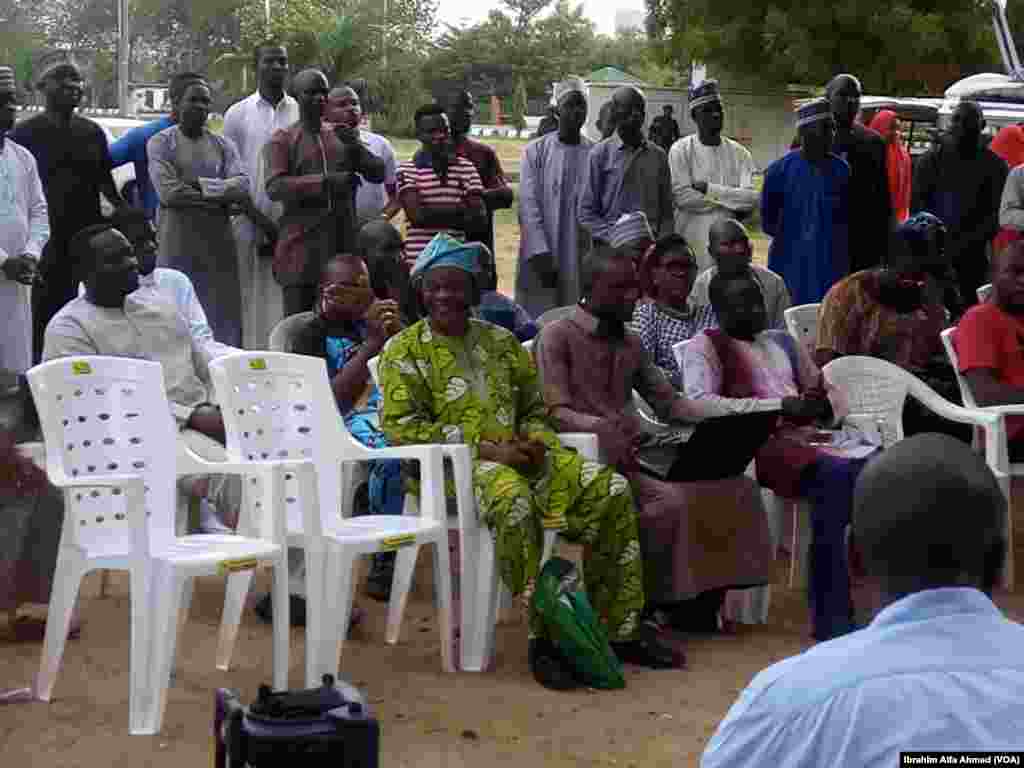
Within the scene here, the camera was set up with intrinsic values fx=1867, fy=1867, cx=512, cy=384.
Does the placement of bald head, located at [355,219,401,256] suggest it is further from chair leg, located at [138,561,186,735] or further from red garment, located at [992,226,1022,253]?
red garment, located at [992,226,1022,253]

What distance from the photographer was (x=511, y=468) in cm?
617

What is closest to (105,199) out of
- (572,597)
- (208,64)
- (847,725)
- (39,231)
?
(39,231)

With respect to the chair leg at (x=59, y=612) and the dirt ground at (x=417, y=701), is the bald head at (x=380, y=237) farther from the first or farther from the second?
the chair leg at (x=59, y=612)

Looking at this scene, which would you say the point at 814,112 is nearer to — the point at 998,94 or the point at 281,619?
the point at 281,619

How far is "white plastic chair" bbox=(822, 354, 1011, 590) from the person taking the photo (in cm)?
730

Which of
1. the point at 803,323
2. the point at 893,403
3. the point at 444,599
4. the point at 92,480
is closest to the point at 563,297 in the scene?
the point at 803,323

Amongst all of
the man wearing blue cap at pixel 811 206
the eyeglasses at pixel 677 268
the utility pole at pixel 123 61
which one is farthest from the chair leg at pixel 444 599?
the utility pole at pixel 123 61

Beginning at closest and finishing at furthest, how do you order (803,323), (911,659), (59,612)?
1. (911,659)
2. (59,612)
3. (803,323)

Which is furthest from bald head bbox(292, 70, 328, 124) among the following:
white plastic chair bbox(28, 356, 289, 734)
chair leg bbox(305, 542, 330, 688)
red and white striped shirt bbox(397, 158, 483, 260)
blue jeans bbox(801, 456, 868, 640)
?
chair leg bbox(305, 542, 330, 688)

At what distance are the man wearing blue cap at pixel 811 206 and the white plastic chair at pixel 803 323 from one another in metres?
1.29

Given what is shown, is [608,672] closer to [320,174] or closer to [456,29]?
[320,174]

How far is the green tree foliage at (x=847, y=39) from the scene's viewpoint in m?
26.8

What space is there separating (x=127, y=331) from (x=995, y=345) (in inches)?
133

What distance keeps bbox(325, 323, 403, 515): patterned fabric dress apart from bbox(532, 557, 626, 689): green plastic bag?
2.76 feet
